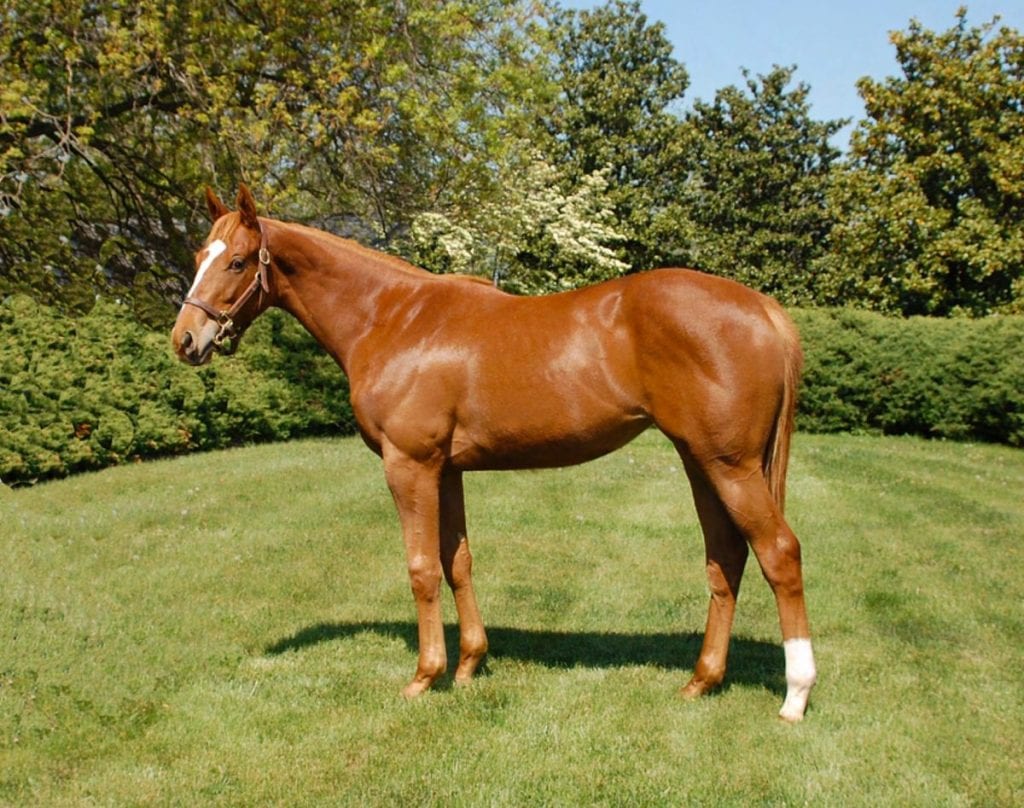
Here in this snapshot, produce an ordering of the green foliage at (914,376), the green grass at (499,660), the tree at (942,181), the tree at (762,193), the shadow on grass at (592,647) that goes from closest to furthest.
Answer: the green grass at (499,660) < the shadow on grass at (592,647) < the green foliage at (914,376) < the tree at (942,181) < the tree at (762,193)

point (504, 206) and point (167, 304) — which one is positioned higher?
point (504, 206)

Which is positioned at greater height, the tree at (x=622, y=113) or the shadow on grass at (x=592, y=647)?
the tree at (x=622, y=113)

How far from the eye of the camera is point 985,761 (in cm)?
443

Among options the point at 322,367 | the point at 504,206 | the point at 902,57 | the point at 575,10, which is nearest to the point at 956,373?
the point at 504,206

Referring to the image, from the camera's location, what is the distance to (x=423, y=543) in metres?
5.20

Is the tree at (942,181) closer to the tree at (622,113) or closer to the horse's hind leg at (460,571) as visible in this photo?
the tree at (622,113)

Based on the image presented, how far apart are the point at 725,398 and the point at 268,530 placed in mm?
5899

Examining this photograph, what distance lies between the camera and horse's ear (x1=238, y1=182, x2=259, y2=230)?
507 centimetres

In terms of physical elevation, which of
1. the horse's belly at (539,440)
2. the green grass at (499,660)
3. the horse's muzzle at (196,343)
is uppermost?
the horse's muzzle at (196,343)

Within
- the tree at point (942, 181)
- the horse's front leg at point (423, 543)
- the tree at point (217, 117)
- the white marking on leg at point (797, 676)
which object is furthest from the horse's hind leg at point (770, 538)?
the tree at point (942, 181)

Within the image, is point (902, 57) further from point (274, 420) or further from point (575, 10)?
point (274, 420)

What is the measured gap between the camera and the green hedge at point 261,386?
12398 mm

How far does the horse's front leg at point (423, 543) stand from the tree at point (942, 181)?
74.6 feet

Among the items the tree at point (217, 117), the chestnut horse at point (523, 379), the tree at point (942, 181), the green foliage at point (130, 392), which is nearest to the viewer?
the chestnut horse at point (523, 379)
